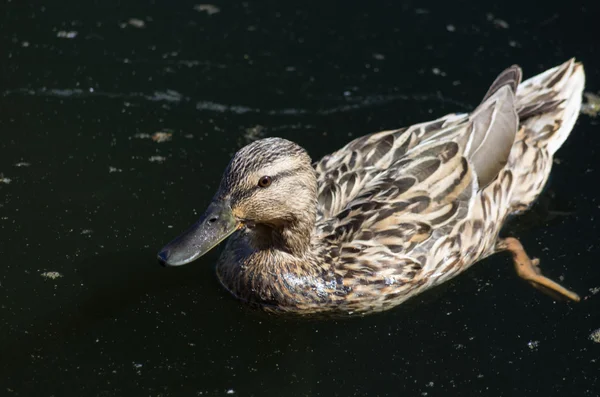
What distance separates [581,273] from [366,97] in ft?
8.86

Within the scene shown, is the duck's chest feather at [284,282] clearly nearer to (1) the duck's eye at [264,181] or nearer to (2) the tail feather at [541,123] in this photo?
(1) the duck's eye at [264,181]

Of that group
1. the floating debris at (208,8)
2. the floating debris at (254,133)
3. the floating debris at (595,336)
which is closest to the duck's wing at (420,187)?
the floating debris at (595,336)

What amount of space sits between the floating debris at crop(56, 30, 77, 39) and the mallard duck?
128 inches

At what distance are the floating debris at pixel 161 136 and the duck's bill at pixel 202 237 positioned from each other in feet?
6.57

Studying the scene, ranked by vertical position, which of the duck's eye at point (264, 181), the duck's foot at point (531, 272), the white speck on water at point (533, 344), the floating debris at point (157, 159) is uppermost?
the duck's eye at point (264, 181)

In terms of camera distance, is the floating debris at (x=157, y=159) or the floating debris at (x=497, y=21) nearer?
the floating debris at (x=157, y=159)

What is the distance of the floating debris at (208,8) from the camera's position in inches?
382

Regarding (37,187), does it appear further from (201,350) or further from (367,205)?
(367,205)

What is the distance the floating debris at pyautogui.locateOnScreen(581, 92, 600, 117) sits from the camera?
8625 millimetres

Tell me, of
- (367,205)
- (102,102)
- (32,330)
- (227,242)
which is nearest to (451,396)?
(367,205)

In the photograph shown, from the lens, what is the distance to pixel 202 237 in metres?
6.29

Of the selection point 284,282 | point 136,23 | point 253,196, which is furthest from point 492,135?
point 136,23

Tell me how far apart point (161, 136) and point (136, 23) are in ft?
5.81

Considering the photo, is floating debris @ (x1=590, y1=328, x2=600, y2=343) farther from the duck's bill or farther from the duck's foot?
the duck's bill
